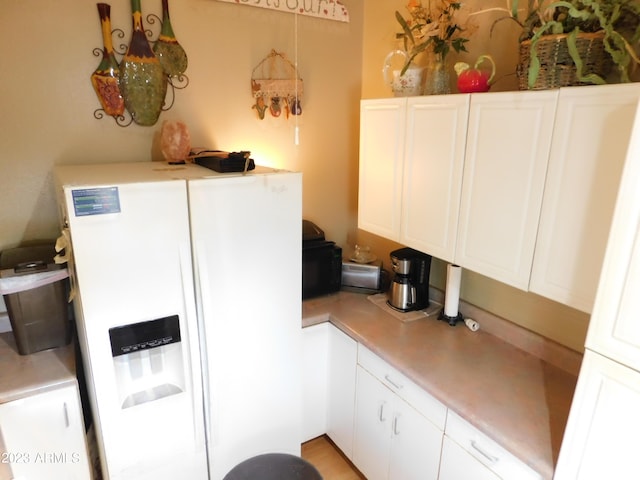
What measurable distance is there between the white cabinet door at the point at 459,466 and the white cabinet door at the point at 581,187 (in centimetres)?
66

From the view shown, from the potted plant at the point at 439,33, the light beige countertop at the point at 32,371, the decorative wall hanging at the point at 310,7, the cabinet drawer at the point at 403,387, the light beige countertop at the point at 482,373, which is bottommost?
the cabinet drawer at the point at 403,387

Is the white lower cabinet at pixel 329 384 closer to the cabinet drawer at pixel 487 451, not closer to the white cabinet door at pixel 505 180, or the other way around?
the cabinet drawer at pixel 487 451

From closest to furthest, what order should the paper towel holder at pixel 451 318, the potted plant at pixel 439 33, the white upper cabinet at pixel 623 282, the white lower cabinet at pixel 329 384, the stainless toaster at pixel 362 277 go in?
the white upper cabinet at pixel 623 282, the potted plant at pixel 439 33, the paper towel holder at pixel 451 318, the white lower cabinet at pixel 329 384, the stainless toaster at pixel 362 277

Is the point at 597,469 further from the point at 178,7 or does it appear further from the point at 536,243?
the point at 178,7

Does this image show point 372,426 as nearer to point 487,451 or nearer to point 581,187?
point 487,451

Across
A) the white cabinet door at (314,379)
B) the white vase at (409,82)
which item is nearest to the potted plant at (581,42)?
the white vase at (409,82)

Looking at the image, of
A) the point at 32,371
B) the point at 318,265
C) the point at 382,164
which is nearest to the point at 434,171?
the point at 382,164

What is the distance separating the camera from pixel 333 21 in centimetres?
246

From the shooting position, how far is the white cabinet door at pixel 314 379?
221 centimetres

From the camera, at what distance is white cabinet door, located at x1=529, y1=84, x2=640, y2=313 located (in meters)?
1.15

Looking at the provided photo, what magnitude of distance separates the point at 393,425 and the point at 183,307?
3.55 ft

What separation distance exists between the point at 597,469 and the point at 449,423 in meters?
0.55

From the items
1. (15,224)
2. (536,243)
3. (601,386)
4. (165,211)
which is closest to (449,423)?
(601,386)

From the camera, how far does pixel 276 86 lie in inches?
91.0
